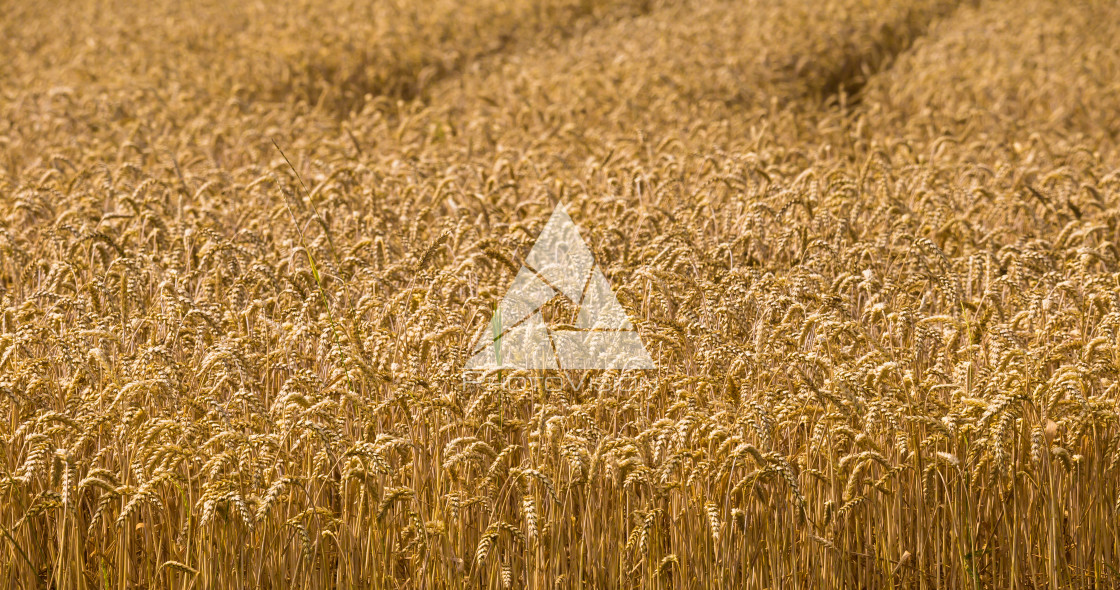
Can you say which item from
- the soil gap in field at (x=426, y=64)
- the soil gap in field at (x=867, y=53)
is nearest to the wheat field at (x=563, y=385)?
the soil gap in field at (x=426, y=64)

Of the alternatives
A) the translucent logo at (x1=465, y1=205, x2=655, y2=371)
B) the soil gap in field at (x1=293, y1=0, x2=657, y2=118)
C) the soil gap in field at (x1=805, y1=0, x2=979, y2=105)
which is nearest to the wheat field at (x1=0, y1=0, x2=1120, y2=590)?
the translucent logo at (x1=465, y1=205, x2=655, y2=371)

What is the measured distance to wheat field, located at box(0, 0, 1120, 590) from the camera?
2088mm

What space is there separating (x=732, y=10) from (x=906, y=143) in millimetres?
6043

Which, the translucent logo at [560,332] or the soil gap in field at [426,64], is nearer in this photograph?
the translucent logo at [560,332]

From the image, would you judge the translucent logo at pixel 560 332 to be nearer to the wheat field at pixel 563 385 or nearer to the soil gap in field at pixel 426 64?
the wheat field at pixel 563 385

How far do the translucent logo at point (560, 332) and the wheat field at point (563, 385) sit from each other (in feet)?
0.17

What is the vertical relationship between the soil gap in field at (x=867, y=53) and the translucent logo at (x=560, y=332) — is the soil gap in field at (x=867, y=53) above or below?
above

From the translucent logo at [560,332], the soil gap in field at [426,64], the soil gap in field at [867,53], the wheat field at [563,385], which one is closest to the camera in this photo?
the wheat field at [563,385]

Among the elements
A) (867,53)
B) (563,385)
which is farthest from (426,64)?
(563,385)

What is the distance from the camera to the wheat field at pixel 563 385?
2.09 m

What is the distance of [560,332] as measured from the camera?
2.50 m

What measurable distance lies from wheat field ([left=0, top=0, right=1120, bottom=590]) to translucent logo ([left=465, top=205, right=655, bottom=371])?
5cm

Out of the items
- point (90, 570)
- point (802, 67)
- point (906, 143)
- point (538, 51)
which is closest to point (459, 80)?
point (538, 51)

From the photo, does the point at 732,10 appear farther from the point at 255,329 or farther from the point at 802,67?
the point at 255,329
